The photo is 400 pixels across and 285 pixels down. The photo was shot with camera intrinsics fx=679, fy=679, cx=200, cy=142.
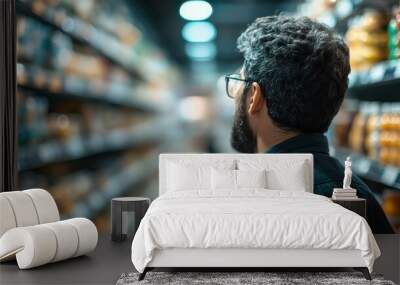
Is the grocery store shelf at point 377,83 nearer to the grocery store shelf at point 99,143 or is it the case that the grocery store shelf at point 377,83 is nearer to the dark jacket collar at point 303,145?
the dark jacket collar at point 303,145

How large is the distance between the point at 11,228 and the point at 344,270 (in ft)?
7.29

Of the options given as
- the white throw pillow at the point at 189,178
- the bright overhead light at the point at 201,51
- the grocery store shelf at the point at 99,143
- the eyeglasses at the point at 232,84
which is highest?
the bright overhead light at the point at 201,51

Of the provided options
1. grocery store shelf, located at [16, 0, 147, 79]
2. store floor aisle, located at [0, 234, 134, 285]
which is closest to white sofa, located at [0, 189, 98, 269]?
store floor aisle, located at [0, 234, 134, 285]

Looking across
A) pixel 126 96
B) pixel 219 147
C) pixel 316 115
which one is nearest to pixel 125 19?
pixel 126 96

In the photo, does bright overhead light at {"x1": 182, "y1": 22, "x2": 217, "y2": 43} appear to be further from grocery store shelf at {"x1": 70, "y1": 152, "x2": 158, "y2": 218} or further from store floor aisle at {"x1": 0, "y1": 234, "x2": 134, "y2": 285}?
store floor aisle at {"x1": 0, "y1": 234, "x2": 134, "y2": 285}

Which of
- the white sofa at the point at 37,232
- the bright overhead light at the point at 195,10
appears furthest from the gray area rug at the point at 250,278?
the bright overhead light at the point at 195,10

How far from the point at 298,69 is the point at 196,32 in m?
1.02

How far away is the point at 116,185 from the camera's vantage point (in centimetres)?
612

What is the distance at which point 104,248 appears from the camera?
5.24m

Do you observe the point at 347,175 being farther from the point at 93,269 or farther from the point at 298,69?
the point at 93,269

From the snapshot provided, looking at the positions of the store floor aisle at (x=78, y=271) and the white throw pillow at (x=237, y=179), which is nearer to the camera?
the store floor aisle at (x=78, y=271)

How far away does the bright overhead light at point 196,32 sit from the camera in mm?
6074

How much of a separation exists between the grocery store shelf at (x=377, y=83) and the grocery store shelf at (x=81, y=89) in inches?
69.2

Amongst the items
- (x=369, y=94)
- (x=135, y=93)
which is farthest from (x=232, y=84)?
(x=369, y=94)
